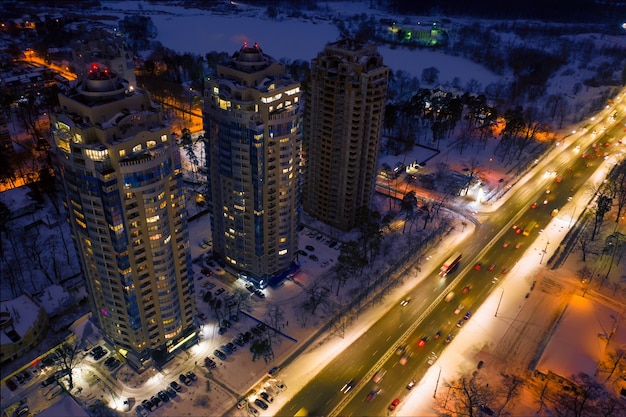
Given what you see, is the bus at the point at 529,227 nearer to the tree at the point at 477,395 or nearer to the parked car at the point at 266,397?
the tree at the point at 477,395

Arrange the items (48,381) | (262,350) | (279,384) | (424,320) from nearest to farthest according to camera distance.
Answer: (48,381), (279,384), (262,350), (424,320)

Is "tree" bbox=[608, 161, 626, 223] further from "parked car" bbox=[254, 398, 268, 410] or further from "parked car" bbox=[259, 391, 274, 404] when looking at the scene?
"parked car" bbox=[254, 398, 268, 410]

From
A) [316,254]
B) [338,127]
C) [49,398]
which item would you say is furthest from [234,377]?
[338,127]

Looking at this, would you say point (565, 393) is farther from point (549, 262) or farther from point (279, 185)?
point (279, 185)

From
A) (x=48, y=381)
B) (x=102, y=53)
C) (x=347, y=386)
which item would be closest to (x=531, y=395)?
(x=347, y=386)

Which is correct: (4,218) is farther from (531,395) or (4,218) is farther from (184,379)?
(531,395)

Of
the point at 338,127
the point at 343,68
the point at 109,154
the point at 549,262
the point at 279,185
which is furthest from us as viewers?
the point at 549,262

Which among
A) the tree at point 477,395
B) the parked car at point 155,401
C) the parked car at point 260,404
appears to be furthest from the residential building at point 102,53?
the tree at point 477,395
